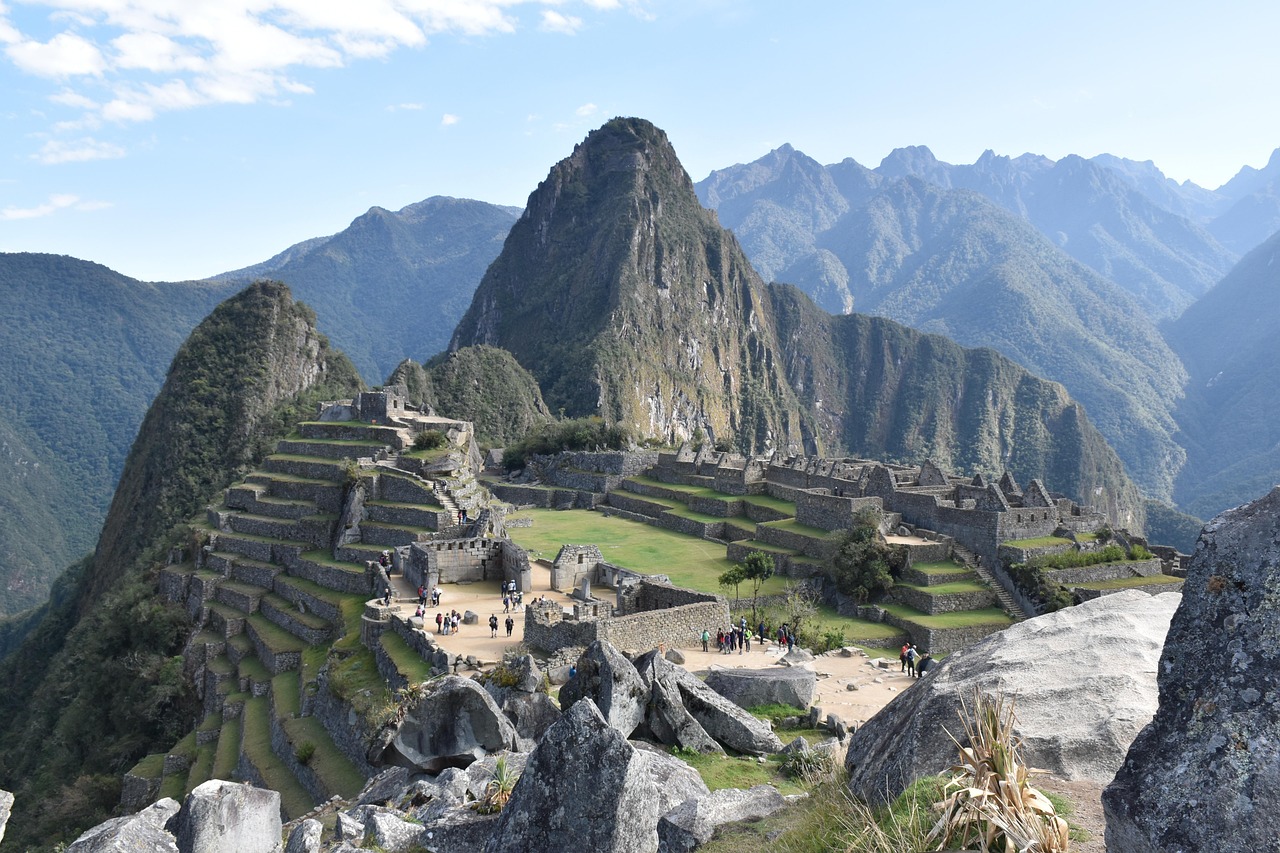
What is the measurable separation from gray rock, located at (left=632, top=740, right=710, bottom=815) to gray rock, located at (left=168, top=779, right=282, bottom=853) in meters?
3.63

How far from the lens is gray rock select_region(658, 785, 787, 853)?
5.94m

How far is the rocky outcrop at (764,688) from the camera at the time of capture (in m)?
14.3

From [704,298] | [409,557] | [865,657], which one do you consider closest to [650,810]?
[865,657]

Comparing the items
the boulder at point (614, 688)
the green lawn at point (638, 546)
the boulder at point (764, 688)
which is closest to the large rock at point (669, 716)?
the boulder at point (614, 688)

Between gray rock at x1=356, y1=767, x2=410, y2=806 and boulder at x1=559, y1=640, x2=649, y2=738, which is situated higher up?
boulder at x1=559, y1=640, x2=649, y2=738

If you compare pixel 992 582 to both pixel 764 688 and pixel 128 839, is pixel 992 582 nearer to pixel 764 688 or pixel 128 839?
pixel 764 688

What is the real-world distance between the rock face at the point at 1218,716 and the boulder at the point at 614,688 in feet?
26.7

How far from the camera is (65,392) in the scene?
14100 cm

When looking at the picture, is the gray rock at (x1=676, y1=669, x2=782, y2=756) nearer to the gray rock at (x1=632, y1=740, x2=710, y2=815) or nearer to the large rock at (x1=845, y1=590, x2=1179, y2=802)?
the gray rock at (x1=632, y1=740, x2=710, y2=815)

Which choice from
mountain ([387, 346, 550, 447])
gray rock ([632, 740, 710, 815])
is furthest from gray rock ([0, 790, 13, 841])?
mountain ([387, 346, 550, 447])

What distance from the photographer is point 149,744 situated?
101ft

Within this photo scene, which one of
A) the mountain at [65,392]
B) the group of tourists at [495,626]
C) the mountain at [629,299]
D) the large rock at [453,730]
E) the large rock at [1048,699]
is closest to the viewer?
the large rock at [1048,699]

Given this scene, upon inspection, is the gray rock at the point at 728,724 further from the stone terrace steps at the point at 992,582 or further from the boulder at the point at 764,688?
the stone terrace steps at the point at 992,582

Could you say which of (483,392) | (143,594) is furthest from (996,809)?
(483,392)
